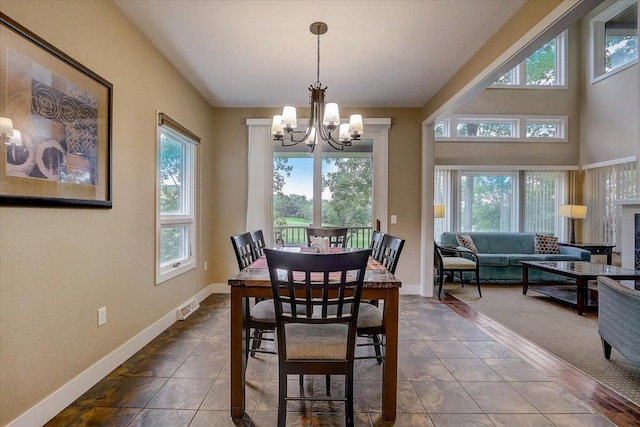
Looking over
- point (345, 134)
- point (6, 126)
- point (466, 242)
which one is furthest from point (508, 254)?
point (6, 126)

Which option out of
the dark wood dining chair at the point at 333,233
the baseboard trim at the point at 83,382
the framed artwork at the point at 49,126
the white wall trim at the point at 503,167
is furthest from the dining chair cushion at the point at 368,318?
the white wall trim at the point at 503,167

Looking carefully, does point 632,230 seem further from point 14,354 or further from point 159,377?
point 14,354

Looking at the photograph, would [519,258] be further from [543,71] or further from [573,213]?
[543,71]

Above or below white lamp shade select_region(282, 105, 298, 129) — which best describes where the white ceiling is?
above

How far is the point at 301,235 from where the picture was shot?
4.62 metres

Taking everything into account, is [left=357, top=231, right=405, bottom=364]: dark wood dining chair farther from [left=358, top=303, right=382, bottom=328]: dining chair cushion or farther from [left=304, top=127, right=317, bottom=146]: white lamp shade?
[left=304, top=127, right=317, bottom=146]: white lamp shade

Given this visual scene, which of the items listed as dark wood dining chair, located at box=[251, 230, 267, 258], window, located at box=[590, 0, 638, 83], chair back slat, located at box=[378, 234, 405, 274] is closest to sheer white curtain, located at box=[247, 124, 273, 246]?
dark wood dining chair, located at box=[251, 230, 267, 258]

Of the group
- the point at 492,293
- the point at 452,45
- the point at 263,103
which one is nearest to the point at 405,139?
the point at 452,45

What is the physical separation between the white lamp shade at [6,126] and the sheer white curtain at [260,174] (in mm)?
2965

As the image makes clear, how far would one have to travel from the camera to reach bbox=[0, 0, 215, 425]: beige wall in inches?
58.3

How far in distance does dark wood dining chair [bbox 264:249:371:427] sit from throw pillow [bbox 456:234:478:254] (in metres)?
4.46

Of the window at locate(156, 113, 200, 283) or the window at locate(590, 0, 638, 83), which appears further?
the window at locate(590, 0, 638, 83)

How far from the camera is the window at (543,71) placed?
627 cm

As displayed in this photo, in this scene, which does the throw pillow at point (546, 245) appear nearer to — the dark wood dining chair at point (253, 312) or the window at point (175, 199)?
the dark wood dining chair at point (253, 312)
